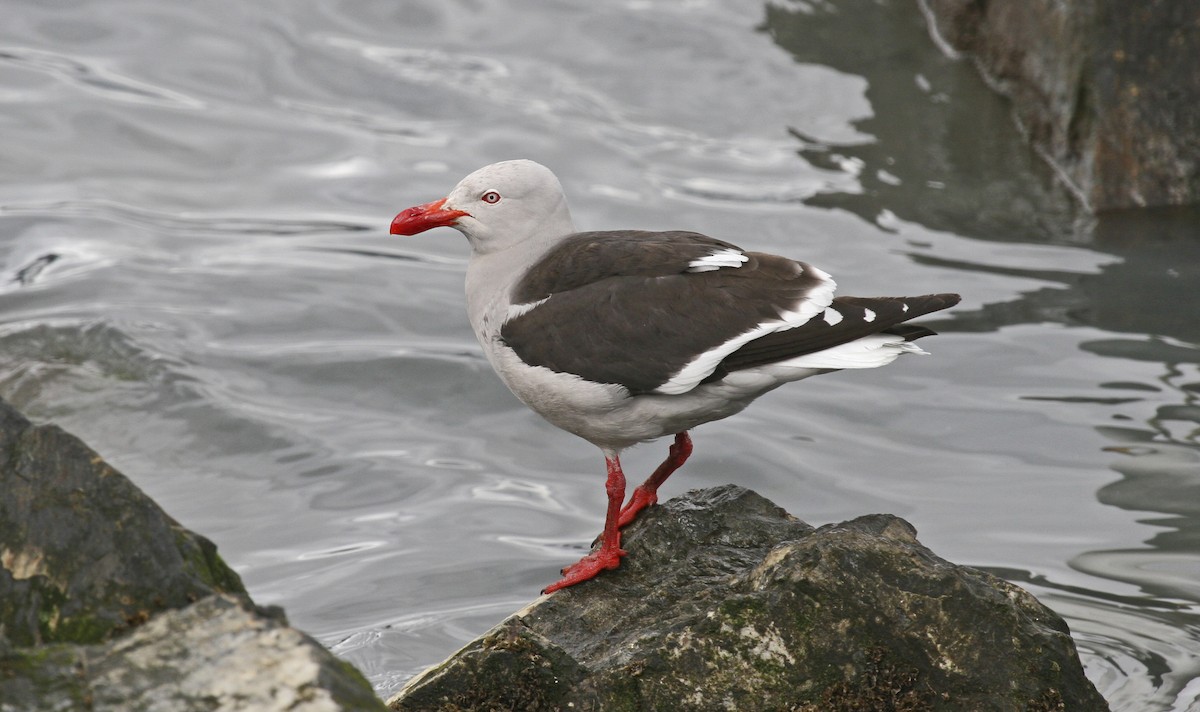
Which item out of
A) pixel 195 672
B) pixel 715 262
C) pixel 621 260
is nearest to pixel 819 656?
pixel 715 262

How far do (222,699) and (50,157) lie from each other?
1188 cm

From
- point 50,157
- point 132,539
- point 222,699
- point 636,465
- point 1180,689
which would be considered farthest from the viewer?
point 50,157

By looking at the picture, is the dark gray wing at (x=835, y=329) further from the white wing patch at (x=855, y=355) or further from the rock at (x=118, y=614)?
the rock at (x=118, y=614)

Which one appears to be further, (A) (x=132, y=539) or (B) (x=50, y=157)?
(B) (x=50, y=157)

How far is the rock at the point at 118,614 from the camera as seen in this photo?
3119 millimetres

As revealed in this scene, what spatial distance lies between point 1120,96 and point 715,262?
6.60 m

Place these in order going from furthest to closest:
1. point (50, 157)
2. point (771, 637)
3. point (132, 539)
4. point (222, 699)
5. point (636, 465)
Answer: point (50, 157), point (636, 465), point (771, 637), point (132, 539), point (222, 699)

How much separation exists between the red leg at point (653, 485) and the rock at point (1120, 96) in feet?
21.1

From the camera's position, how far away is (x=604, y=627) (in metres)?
4.92

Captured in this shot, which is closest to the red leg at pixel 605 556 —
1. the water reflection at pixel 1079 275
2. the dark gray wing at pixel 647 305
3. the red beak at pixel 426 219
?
the dark gray wing at pixel 647 305

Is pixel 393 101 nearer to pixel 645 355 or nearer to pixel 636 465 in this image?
pixel 636 465

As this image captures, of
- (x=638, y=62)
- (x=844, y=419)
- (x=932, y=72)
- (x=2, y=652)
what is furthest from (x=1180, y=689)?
(x=638, y=62)

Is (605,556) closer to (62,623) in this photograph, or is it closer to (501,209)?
(501,209)

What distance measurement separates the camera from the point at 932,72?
1375 centimetres
